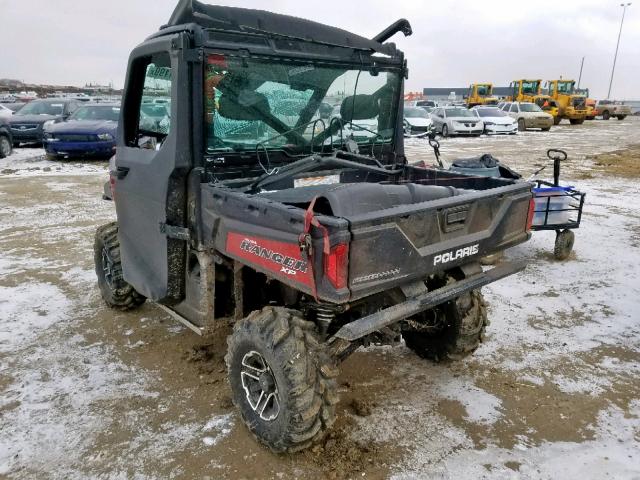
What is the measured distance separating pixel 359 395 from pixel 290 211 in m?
1.64

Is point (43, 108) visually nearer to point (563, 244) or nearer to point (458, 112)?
point (458, 112)

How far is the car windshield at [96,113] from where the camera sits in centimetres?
1459

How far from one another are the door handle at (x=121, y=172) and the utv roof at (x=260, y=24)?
3.53ft

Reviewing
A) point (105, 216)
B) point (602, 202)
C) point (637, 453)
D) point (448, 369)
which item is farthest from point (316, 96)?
point (602, 202)

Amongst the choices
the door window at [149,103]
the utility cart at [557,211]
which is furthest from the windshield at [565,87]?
the door window at [149,103]

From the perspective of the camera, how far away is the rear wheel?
14.7m

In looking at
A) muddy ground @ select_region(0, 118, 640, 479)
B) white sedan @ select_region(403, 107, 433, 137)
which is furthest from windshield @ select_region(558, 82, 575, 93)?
muddy ground @ select_region(0, 118, 640, 479)

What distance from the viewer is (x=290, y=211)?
8.31 feet

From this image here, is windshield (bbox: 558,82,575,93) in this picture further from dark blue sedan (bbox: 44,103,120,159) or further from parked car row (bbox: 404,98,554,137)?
dark blue sedan (bbox: 44,103,120,159)

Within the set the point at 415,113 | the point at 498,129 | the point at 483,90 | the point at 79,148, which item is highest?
the point at 483,90

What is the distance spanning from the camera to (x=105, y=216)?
28.1 ft

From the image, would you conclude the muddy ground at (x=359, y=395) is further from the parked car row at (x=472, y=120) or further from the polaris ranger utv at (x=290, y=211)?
the parked car row at (x=472, y=120)

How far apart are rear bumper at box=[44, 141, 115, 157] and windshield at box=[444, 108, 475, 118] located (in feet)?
51.8

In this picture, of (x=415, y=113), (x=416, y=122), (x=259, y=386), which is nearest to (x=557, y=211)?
(x=259, y=386)
